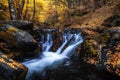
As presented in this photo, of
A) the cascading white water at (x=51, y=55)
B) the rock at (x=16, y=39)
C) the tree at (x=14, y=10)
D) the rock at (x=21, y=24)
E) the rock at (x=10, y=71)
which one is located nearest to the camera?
the rock at (x=10, y=71)

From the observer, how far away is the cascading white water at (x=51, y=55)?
36.6 feet

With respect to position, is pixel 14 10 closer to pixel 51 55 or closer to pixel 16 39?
pixel 16 39

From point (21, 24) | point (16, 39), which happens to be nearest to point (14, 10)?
point (21, 24)

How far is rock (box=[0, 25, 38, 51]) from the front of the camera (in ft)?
39.2

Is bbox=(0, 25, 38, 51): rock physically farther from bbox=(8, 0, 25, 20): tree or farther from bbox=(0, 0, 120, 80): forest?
bbox=(8, 0, 25, 20): tree

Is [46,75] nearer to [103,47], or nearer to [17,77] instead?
[17,77]

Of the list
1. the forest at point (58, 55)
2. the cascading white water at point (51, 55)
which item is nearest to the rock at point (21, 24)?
the forest at point (58, 55)

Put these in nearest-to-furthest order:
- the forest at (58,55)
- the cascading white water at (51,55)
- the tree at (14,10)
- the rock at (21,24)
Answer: the forest at (58,55), the cascading white water at (51,55), the rock at (21,24), the tree at (14,10)

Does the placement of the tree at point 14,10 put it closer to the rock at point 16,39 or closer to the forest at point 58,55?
the forest at point 58,55

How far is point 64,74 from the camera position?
9.82 metres

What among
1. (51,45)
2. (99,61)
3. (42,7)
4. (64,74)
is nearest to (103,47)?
(99,61)

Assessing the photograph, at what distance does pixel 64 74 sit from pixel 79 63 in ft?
6.51

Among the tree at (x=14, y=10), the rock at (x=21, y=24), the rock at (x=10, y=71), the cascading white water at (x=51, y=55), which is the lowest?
the cascading white water at (x=51, y=55)

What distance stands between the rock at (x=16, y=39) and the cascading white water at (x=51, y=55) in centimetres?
93
